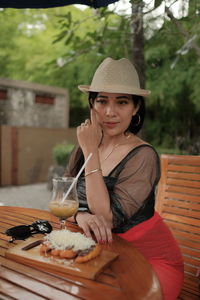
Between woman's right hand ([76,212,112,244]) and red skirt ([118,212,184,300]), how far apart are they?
179 millimetres

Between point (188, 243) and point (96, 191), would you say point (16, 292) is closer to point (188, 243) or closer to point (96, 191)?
point (96, 191)

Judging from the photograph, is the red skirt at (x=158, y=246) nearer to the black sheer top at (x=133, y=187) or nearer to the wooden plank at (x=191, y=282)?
the black sheer top at (x=133, y=187)

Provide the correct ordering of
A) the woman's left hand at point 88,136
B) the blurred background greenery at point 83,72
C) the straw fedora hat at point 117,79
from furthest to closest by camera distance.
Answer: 1. the blurred background greenery at point 83,72
2. the straw fedora hat at point 117,79
3. the woman's left hand at point 88,136

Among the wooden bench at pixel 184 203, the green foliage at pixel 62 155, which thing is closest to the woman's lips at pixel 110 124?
the wooden bench at pixel 184 203

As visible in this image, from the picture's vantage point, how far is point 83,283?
108cm

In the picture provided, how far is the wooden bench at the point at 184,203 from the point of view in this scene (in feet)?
6.66

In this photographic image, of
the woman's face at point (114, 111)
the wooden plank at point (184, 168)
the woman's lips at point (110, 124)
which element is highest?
the woman's face at point (114, 111)

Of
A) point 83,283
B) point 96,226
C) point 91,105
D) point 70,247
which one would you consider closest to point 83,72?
point 91,105

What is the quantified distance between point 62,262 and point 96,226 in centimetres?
37

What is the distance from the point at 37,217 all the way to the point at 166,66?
6.37 metres

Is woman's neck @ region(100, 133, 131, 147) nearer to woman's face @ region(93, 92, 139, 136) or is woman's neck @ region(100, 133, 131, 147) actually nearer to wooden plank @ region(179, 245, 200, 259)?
woman's face @ region(93, 92, 139, 136)

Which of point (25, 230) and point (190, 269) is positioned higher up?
point (25, 230)

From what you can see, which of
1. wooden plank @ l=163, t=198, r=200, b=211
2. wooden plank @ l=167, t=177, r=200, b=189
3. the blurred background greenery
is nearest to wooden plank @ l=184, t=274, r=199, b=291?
wooden plank @ l=163, t=198, r=200, b=211

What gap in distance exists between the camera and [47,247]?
4.22 feet
